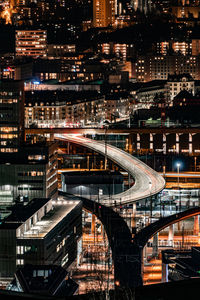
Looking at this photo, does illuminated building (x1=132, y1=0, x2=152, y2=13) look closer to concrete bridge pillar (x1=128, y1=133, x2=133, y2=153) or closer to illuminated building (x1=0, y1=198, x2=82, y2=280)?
concrete bridge pillar (x1=128, y1=133, x2=133, y2=153)

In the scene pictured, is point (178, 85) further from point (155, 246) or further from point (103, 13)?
point (155, 246)

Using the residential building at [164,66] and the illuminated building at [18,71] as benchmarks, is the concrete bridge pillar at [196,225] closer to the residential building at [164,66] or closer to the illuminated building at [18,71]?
the illuminated building at [18,71]

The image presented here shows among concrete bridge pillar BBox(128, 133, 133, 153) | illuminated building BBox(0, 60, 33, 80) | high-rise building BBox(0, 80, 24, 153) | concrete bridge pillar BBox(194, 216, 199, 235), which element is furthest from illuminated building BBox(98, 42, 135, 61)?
concrete bridge pillar BBox(194, 216, 199, 235)

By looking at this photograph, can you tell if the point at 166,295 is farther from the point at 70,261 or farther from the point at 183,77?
the point at 183,77

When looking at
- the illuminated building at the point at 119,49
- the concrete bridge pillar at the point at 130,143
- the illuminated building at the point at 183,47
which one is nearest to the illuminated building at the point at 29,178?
the concrete bridge pillar at the point at 130,143

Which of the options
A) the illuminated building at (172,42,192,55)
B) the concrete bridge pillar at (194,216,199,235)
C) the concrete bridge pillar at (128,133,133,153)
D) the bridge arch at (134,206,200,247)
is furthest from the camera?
the illuminated building at (172,42,192,55)

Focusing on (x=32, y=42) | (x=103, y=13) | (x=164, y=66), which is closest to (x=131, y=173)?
(x=164, y=66)
